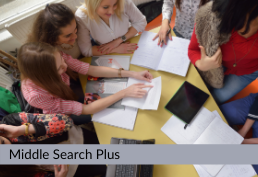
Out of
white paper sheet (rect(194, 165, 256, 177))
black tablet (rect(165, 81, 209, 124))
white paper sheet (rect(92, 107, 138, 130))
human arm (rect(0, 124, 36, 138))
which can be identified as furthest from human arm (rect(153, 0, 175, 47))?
human arm (rect(0, 124, 36, 138))

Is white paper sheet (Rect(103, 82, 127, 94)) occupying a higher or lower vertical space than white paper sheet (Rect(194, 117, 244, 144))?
higher

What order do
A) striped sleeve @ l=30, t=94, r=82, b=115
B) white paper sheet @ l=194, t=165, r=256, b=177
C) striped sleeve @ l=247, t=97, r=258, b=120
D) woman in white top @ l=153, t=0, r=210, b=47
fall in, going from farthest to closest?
1. woman in white top @ l=153, t=0, r=210, b=47
2. striped sleeve @ l=247, t=97, r=258, b=120
3. striped sleeve @ l=30, t=94, r=82, b=115
4. white paper sheet @ l=194, t=165, r=256, b=177

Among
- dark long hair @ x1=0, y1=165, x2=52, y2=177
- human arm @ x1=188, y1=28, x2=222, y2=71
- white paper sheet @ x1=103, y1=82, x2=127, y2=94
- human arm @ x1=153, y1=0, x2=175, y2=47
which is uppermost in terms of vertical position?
human arm @ x1=153, y1=0, x2=175, y2=47

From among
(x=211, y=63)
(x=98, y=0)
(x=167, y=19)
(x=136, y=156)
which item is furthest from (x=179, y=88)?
(x=98, y=0)

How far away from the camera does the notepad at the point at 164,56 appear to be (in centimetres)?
101

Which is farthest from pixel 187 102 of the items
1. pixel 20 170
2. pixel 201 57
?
pixel 20 170

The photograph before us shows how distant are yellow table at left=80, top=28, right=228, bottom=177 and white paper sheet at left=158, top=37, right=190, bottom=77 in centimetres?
4

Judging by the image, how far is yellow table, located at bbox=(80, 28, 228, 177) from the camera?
79cm

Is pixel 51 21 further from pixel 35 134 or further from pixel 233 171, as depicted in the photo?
pixel 233 171

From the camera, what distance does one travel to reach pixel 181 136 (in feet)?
2.79

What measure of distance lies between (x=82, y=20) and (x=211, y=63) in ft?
2.85

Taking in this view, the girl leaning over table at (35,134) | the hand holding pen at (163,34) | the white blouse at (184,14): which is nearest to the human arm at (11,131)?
the girl leaning over table at (35,134)

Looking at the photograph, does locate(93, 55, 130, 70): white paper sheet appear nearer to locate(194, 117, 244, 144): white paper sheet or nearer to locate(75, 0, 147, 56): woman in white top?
locate(75, 0, 147, 56): woman in white top

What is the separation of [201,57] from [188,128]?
43cm
